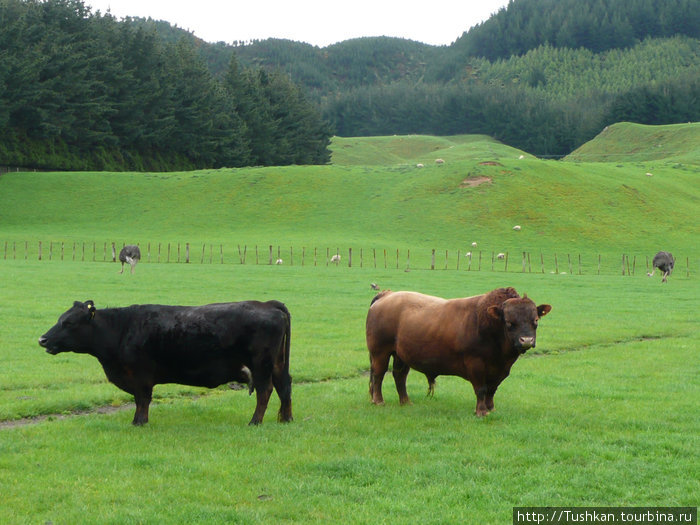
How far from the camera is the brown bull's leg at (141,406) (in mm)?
11562

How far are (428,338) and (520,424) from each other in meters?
2.14

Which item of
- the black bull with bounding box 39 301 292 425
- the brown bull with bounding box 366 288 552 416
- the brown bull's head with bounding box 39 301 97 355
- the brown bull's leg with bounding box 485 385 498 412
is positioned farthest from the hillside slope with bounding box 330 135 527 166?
the brown bull's head with bounding box 39 301 97 355

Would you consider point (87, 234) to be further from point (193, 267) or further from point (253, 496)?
point (253, 496)

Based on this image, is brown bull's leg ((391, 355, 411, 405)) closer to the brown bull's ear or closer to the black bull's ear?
the brown bull's ear

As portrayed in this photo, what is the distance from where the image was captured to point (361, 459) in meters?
9.52

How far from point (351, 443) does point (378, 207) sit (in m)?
69.0

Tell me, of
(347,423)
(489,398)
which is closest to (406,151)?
(489,398)

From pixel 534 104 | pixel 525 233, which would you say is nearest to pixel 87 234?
pixel 525 233

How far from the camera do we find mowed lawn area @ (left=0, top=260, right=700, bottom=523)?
317 inches

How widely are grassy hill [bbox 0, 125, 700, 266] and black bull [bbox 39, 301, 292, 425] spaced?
4915 cm

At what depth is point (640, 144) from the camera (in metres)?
137

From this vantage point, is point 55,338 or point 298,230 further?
point 298,230

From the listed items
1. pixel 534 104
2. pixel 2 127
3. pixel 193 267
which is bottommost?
pixel 193 267

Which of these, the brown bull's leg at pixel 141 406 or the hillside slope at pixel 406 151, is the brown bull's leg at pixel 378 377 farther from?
the hillside slope at pixel 406 151
